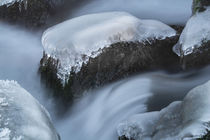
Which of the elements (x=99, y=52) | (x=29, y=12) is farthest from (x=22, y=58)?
(x=99, y=52)

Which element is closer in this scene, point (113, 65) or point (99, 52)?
point (99, 52)

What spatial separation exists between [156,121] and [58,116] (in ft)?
4.90

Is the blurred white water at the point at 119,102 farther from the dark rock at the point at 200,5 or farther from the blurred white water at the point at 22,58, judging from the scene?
the dark rock at the point at 200,5

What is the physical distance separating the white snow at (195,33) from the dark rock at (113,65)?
30cm

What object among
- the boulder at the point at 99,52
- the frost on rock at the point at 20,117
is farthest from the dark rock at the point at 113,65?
the frost on rock at the point at 20,117

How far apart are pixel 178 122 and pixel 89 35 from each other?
181 centimetres

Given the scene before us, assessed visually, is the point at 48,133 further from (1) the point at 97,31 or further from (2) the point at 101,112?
(1) the point at 97,31

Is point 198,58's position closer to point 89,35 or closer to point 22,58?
point 89,35

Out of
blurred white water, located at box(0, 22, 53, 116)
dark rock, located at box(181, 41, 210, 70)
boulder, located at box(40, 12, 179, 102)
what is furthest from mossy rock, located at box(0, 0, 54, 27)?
dark rock, located at box(181, 41, 210, 70)

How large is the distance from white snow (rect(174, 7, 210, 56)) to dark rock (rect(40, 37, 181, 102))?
303 mm

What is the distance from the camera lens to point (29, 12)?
5879 mm

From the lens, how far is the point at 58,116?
4148mm

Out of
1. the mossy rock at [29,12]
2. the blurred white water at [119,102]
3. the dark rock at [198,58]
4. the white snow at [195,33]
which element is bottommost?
the blurred white water at [119,102]

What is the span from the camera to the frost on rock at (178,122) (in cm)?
251
